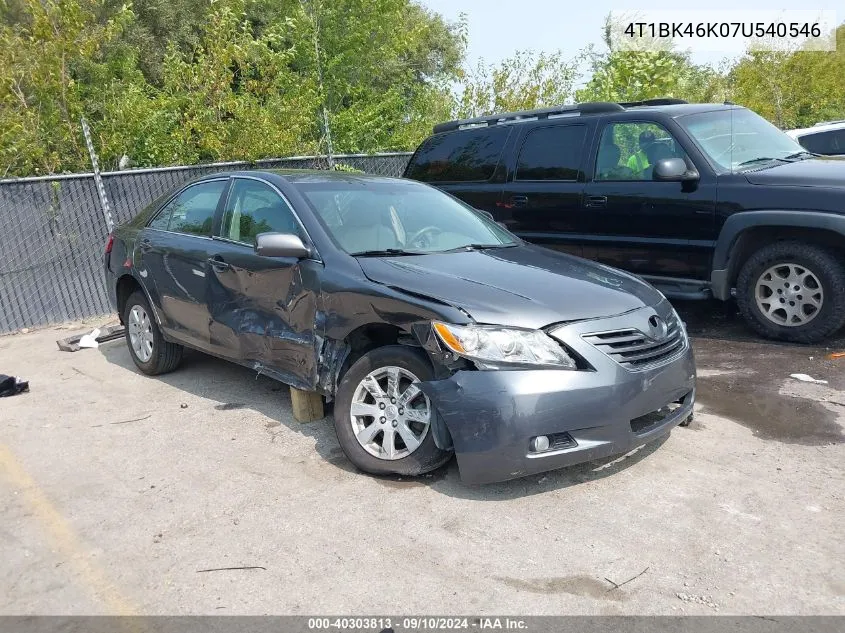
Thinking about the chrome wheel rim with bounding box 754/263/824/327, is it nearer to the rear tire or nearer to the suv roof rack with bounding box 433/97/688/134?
the suv roof rack with bounding box 433/97/688/134

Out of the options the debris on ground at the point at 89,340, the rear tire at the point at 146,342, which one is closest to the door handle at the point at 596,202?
the rear tire at the point at 146,342

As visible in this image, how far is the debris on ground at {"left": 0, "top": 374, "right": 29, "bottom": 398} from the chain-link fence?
9.10 feet

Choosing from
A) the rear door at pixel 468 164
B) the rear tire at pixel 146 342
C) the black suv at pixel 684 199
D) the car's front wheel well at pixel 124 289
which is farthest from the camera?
the rear door at pixel 468 164

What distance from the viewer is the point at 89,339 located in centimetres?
777

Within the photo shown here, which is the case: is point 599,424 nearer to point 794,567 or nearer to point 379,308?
point 794,567

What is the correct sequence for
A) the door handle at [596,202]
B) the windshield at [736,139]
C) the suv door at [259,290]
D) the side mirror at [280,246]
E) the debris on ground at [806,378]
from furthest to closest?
1. the door handle at [596,202]
2. the windshield at [736,139]
3. the debris on ground at [806,378]
4. the suv door at [259,290]
5. the side mirror at [280,246]

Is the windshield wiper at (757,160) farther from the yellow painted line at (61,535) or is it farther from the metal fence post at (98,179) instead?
the metal fence post at (98,179)

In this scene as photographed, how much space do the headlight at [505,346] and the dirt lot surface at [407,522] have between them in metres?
0.72

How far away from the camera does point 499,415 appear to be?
11.8 feet

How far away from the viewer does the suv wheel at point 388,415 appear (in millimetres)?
3957

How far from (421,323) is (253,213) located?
1.89 meters

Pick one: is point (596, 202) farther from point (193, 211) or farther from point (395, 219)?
point (193, 211)

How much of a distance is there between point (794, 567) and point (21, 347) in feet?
24.6

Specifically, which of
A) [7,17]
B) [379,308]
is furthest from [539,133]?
[7,17]
